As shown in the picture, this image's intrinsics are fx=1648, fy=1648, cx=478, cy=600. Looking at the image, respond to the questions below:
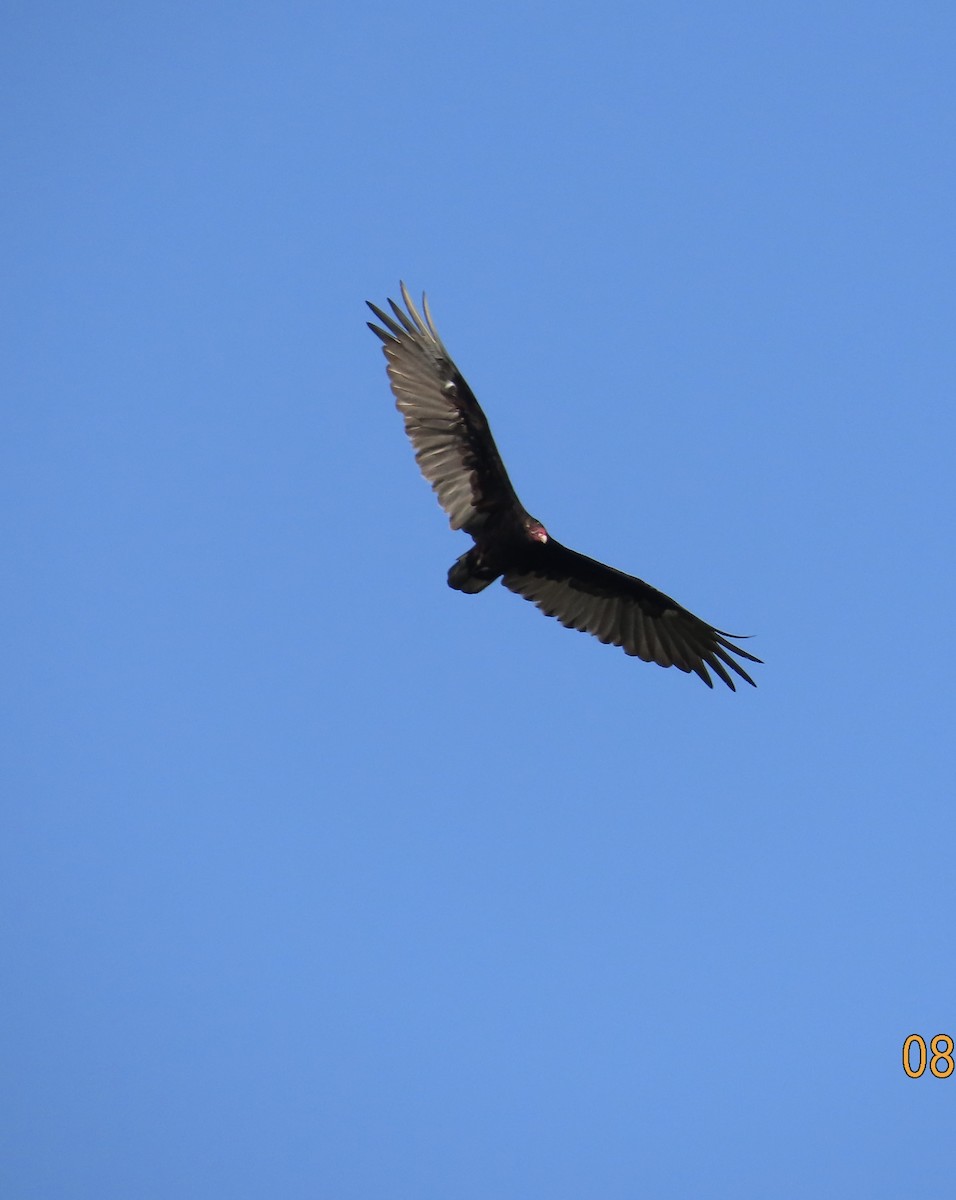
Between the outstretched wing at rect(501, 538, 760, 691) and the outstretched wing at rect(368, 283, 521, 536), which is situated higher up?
the outstretched wing at rect(368, 283, 521, 536)

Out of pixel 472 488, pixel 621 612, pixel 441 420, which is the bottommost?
pixel 621 612

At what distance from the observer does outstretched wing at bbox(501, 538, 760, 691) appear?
16688 millimetres

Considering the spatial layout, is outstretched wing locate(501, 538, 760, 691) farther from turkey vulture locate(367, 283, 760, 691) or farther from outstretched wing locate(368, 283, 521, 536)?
outstretched wing locate(368, 283, 521, 536)

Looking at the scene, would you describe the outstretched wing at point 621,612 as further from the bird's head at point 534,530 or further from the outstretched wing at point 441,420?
the outstretched wing at point 441,420

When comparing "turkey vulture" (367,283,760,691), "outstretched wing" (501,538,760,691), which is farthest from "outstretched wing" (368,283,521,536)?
"outstretched wing" (501,538,760,691)

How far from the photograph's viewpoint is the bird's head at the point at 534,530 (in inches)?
635

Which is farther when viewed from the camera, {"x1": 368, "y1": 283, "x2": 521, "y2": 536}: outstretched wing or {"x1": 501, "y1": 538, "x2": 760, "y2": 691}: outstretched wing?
{"x1": 501, "y1": 538, "x2": 760, "y2": 691}: outstretched wing

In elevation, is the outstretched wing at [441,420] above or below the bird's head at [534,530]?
above

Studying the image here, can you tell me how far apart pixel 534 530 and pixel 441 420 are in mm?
1424

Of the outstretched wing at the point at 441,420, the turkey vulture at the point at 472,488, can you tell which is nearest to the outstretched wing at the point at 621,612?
the turkey vulture at the point at 472,488

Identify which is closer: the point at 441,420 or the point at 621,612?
the point at 441,420

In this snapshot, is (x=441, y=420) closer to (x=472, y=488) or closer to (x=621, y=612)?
(x=472, y=488)

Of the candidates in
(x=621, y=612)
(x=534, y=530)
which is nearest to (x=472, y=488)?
(x=534, y=530)

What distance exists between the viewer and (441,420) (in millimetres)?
16250
